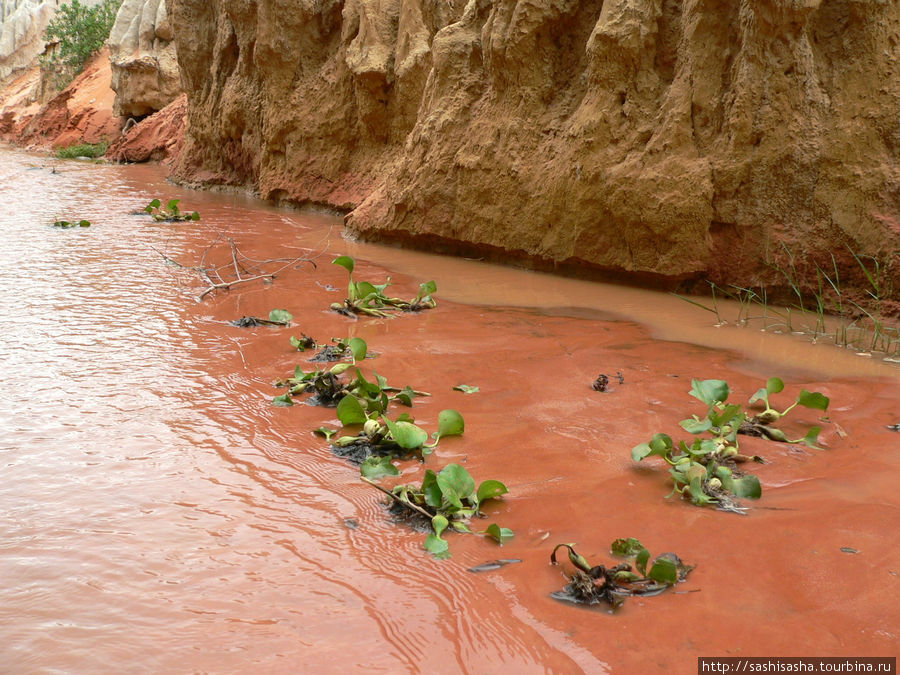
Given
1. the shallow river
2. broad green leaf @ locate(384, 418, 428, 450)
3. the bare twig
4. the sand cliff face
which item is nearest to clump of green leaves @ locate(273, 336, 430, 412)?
the shallow river

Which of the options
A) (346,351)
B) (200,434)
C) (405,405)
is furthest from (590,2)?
(200,434)

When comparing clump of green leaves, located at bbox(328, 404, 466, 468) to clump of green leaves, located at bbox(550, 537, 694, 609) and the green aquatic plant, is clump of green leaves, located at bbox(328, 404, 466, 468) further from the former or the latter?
clump of green leaves, located at bbox(550, 537, 694, 609)

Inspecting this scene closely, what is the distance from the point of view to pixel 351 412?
9.52 ft

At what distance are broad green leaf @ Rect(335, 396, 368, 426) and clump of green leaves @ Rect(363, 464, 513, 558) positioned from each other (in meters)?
0.56

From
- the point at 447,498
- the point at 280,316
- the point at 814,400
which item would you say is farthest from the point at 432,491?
the point at 280,316

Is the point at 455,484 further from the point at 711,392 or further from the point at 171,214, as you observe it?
the point at 171,214

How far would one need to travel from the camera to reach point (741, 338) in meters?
4.37

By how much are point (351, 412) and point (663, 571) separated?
1402 mm

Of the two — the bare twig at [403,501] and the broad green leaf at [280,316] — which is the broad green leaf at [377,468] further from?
the broad green leaf at [280,316]

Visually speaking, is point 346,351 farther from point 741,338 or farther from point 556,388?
point 741,338

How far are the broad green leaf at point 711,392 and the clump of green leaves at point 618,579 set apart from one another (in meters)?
1.11

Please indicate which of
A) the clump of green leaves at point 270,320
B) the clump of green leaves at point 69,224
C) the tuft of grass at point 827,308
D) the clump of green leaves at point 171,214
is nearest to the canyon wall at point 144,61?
the clump of green leaves at point 171,214

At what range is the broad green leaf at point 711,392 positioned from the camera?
9.66 ft

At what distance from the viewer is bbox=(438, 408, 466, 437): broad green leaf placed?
280 cm
